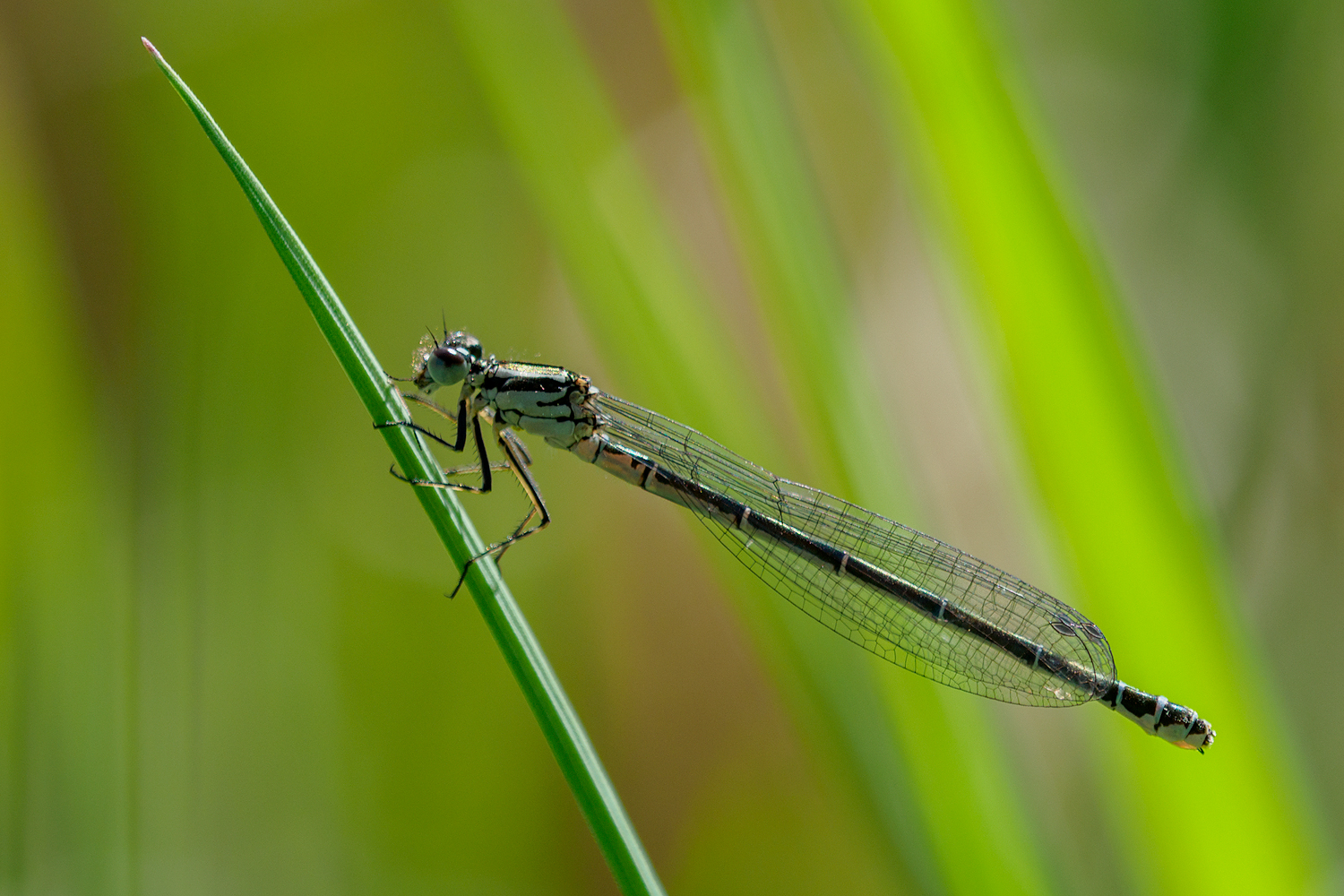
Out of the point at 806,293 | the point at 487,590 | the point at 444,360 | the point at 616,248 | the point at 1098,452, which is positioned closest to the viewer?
the point at 487,590

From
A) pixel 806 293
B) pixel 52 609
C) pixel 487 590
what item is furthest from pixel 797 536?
pixel 52 609

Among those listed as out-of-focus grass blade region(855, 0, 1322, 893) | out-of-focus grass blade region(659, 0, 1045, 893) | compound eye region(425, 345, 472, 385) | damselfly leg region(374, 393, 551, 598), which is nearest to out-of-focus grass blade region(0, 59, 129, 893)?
damselfly leg region(374, 393, 551, 598)

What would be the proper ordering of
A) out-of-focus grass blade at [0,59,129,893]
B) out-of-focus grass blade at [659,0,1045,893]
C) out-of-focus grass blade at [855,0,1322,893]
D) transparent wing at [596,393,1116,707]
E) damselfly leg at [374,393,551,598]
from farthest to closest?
damselfly leg at [374,393,551,598]
transparent wing at [596,393,1116,707]
out-of-focus grass blade at [0,59,129,893]
out-of-focus grass blade at [659,0,1045,893]
out-of-focus grass blade at [855,0,1322,893]

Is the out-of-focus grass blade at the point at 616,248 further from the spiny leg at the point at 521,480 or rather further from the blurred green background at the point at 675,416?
the spiny leg at the point at 521,480

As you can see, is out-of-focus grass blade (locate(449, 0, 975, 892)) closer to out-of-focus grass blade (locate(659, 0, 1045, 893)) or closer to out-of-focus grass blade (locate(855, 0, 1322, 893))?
out-of-focus grass blade (locate(659, 0, 1045, 893))

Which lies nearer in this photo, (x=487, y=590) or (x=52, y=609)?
(x=487, y=590)

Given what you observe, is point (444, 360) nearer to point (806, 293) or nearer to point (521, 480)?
point (521, 480)
